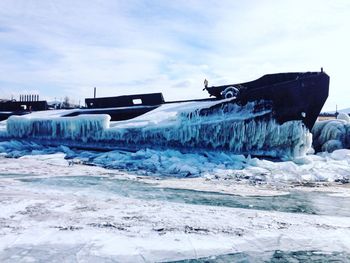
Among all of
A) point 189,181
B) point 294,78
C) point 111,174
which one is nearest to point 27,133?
point 111,174

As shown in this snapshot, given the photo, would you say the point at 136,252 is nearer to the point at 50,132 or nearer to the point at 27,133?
the point at 50,132

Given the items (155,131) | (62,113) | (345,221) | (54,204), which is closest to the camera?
(345,221)

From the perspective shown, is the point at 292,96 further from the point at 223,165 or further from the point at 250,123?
the point at 223,165

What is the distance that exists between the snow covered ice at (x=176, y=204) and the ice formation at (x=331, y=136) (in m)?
2.62

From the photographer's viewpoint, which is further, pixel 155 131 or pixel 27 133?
pixel 27 133

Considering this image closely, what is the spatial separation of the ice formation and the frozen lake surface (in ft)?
15.2

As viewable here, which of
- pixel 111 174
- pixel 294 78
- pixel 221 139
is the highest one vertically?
pixel 294 78

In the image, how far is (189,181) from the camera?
8.59 meters

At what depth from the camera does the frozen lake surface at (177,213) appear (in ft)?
12.8

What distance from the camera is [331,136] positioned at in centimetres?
1556

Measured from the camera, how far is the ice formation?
14938 mm

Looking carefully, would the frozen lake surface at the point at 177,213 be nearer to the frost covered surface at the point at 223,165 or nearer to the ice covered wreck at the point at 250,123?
the frost covered surface at the point at 223,165

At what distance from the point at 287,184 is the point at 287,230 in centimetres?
385

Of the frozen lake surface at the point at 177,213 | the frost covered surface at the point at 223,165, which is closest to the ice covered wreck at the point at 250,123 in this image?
the frost covered surface at the point at 223,165
